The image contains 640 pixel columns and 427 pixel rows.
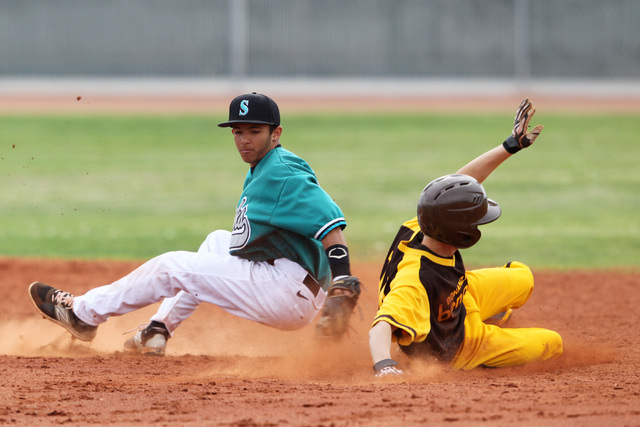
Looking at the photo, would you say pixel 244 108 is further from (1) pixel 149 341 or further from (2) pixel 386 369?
(2) pixel 386 369

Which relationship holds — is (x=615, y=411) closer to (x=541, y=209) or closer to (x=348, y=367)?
(x=348, y=367)

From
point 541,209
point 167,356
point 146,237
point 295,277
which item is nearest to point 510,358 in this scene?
point 295,277

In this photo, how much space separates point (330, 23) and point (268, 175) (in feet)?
74.2

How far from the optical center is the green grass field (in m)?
9.48

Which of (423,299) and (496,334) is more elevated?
(423,299)

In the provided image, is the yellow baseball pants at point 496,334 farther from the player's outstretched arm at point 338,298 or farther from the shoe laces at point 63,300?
Result: the shoe laces at point 63,300

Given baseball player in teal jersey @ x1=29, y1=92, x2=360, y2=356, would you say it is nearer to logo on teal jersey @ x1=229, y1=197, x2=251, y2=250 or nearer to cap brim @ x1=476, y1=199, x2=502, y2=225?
logo on teal jersey @ x1=229, y1=197, x2=251, y2=250

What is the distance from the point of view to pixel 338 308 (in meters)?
4.18

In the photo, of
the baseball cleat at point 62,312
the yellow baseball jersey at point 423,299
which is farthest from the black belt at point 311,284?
the baseball cleat at point 62,312

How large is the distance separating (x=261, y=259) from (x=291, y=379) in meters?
0.76

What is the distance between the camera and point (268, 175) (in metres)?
4.62

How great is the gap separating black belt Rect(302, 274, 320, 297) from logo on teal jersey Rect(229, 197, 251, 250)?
39cm

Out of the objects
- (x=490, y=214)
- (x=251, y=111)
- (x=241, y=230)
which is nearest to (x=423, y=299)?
(x=490, y=214)

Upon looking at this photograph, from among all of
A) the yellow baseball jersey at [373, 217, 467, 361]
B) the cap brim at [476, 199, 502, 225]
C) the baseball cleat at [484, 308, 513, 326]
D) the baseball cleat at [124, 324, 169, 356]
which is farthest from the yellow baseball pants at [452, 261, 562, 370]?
the baseball cleat at [124, 324, 169, 356]
